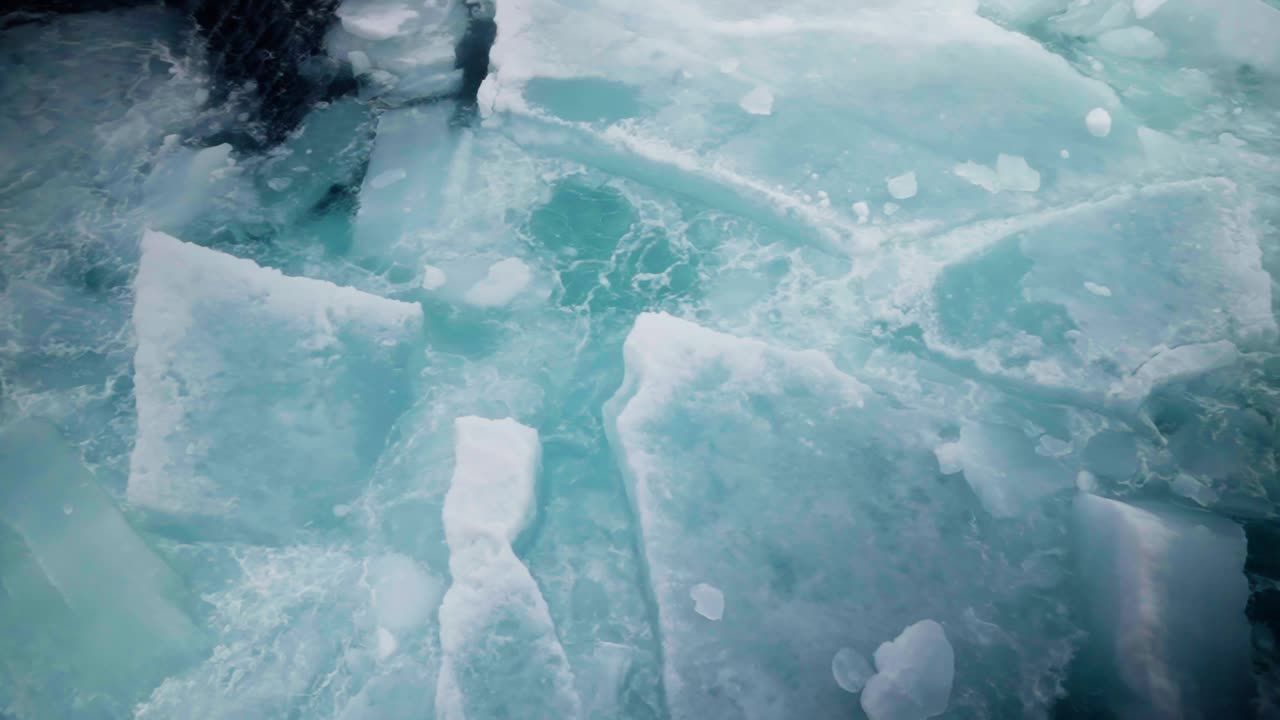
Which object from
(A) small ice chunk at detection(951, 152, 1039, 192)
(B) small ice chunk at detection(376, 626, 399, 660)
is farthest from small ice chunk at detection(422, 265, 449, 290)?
(A) small ice chunk at detection(951, 152, 1039, 192)

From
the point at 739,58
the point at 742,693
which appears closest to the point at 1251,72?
the point at 739,58

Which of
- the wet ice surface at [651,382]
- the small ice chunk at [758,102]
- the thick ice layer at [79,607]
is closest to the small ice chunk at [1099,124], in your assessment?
the wet ice surface at [651,382]

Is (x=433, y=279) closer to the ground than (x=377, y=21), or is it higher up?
closer to the ground

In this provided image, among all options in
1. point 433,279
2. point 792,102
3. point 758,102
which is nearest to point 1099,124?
point 792,102

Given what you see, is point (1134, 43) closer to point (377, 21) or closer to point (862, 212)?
point (862, 212)

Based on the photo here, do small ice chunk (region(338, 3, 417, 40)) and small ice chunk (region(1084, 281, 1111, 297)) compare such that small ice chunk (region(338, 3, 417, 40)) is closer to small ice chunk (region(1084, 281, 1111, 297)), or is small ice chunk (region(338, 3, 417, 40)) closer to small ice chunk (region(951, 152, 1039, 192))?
small ice chunk (region(951, 152, 1039, 192))

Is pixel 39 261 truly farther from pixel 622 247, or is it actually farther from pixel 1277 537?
pixel 1277 537
